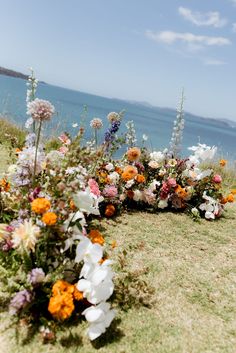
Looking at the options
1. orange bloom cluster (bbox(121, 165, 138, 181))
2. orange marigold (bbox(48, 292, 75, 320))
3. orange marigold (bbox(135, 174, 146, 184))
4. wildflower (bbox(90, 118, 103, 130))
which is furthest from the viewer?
wildflower (bbox(90, 118, 103, 130))

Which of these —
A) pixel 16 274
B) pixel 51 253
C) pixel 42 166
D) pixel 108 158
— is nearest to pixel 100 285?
pixel 51 253

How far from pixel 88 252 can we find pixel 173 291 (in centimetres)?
110

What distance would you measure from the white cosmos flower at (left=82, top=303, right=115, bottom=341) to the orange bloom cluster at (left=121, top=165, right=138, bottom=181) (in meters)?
2.71

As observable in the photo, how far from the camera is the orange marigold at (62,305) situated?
2.72m

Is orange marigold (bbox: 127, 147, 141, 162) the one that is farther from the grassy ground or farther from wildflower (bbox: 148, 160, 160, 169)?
the grassy ground

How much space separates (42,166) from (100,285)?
1323 mm

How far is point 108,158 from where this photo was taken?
611 cm

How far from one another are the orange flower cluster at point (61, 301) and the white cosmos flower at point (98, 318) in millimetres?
138

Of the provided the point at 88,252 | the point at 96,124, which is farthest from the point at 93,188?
the point at 88,252

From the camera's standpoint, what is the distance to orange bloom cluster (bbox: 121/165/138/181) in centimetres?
542

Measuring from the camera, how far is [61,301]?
2.73m

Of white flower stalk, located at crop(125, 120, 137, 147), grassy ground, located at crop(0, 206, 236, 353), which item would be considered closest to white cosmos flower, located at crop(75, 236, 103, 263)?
grassy ground, located at crop(0, 206, 236, 353)

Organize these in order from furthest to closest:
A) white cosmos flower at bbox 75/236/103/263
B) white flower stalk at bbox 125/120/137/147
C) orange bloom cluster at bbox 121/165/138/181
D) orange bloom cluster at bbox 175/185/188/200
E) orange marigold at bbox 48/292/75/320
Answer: white flower stalk at bbox 125/120/137/147, orange bloom cluster at bbox 175/185/188/200, orange bloom cluster at bbox 121/165/138/181, white cosmos flower at bbox 75/236/103/263, orange marigold at bbox 48/292/75/320

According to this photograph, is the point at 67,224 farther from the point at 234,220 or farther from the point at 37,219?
the point at 234,220
